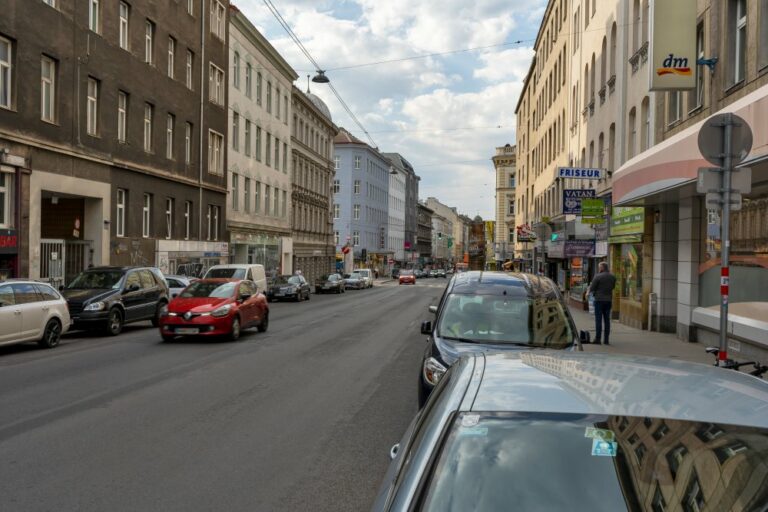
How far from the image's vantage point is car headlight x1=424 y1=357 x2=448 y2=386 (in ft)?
20.4

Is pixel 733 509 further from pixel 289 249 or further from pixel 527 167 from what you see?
pixel 527 167

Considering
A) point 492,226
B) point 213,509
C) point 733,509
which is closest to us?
point 733,509

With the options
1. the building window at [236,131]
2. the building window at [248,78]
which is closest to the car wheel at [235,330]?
the building window at [236,131]

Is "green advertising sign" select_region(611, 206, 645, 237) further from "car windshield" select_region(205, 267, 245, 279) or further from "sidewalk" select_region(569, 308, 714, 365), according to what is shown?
"car windshield" select_region(205, 267, 245, 279)

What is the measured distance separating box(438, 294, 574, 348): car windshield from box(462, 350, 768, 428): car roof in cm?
398

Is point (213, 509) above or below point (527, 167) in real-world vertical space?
below

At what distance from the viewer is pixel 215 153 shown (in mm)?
37875

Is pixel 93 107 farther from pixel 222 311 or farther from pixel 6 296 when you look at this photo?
pixel 6 296

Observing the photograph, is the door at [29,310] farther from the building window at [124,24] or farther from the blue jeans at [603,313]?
the building window at [124,24]

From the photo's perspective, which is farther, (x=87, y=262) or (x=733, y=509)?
(x=87, y=262)

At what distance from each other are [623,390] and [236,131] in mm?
40680

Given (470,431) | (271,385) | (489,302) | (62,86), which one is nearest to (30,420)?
(271,385)

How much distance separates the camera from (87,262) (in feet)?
83.8

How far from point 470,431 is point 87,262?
84.4ft
